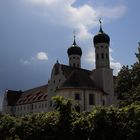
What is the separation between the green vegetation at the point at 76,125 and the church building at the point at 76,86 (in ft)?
76.2

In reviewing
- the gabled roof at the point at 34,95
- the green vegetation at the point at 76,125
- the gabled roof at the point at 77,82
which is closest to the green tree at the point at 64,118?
the green vegetation at the point at 76,125

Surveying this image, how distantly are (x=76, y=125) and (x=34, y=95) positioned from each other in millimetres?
69178

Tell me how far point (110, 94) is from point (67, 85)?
Result: 45.9ft

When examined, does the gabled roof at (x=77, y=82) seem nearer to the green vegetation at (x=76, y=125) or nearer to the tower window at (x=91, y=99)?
the tower window at (x=91, y=99)

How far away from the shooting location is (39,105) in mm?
84312

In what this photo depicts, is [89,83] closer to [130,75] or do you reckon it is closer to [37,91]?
[130,75]

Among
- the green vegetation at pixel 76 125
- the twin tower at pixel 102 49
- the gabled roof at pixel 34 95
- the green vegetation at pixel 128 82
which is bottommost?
the green vegetation at pixel 76 125

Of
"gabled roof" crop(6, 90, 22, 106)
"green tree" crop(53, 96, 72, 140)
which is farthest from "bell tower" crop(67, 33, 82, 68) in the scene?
"green tree" crop(53, 96, 72, 140)

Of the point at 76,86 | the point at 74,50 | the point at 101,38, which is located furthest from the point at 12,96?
the point at 76,86

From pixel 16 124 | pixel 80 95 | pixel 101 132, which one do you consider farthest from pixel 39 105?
pixel 101 132

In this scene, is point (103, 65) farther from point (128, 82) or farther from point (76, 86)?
point (128, 82)

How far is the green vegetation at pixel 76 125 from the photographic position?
847 inches

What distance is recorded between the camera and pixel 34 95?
92438mm

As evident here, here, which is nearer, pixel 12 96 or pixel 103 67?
pixel 103 67
